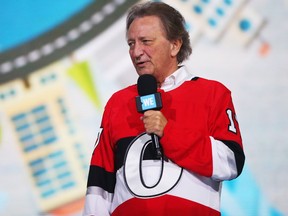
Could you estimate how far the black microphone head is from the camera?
4.84 ft

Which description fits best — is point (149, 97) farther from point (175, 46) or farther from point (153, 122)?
point (175, 46)

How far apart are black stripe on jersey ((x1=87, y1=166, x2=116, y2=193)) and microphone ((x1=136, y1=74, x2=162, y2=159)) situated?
0.57 feet

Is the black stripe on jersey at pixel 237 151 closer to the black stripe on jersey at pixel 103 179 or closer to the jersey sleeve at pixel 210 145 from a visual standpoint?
the jersey sleeve at pixel 210 145

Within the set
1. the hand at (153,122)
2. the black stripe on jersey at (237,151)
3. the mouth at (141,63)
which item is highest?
the mouth at (141,63)

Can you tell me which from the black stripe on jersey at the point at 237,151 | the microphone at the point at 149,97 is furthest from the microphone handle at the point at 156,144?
the black stripe on jersey at the point at 237,151

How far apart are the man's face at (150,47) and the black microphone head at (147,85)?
0.18 ft

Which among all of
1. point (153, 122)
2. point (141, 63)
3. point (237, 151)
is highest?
point (141, 63)

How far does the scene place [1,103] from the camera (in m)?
2.75

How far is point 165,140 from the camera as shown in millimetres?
1451

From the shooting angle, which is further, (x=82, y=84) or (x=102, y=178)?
(x=82, y=84)

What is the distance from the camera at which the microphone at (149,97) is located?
144cm

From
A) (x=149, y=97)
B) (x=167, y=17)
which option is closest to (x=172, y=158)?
(x=149, y=97)

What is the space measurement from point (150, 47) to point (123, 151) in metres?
0.26

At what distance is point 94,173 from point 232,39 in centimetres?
131
